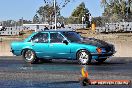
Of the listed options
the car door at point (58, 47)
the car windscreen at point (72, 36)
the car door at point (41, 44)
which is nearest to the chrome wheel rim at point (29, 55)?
the car door at point (41, 44)

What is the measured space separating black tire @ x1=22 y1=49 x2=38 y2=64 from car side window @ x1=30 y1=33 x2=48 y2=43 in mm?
502

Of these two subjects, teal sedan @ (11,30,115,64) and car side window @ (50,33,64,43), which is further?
car side window @ (50,33,64,43)

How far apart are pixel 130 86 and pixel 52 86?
1998 mm

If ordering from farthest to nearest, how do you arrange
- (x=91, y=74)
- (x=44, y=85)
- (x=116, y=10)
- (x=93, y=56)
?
(x=116, y=10) → (x=93, y=56) → (x=91, y=74) → (x=44, y=85)

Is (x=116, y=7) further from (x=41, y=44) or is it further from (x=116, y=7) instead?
(x=41, y=44)

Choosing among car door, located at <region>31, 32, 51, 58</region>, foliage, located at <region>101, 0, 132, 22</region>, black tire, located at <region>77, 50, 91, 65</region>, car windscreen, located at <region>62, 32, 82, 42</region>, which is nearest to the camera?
black tire, located at <region>77, 50, 91, 65</region>

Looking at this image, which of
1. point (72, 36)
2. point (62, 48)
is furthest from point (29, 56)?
point (72, 36)

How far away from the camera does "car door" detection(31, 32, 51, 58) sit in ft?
64.7

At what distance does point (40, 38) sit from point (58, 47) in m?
1.10

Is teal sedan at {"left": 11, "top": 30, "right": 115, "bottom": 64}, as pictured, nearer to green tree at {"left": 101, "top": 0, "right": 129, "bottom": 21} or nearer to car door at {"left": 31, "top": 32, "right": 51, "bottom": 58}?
car door at {"left": 31, "top": 32, "right": 51, "bottom": 58}

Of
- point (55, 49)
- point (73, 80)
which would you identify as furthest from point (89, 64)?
point (73, 80)

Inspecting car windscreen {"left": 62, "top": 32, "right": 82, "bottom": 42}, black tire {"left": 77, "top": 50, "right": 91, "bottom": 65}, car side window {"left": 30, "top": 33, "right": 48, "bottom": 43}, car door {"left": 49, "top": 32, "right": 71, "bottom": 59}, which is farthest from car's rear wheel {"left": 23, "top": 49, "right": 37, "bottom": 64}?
black tire {"left": 77, "top": 50, "right": 91, "bottom": 65}

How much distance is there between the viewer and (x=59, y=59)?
68.7 ft

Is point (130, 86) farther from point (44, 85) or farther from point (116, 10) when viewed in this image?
point (116, 10)
